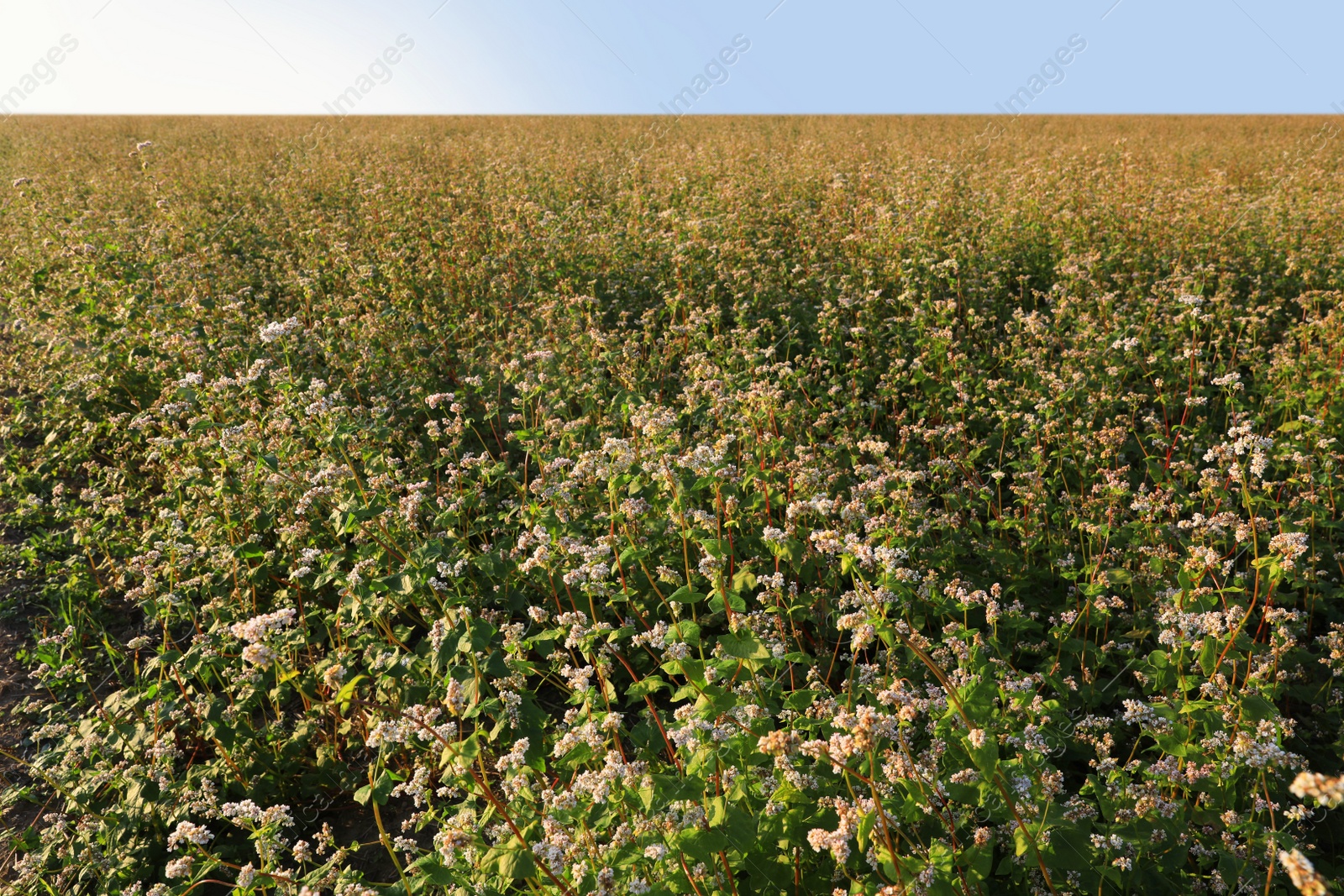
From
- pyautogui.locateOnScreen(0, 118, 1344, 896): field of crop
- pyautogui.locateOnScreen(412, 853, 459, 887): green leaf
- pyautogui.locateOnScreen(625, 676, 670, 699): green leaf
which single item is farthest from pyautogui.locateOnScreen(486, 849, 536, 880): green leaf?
pyautogui.locateOnScreen(625, 676, 670, 699): green leaf

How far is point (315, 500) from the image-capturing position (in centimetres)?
411

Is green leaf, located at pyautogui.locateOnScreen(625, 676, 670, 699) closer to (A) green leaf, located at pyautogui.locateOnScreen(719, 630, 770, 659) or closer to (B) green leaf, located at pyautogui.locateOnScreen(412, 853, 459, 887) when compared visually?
(A) green leaf, located at pyautogui.locateOnScreen(719, 630, 770, 659)

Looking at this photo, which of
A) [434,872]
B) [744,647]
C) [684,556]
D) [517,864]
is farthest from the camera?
Result: [684,556]

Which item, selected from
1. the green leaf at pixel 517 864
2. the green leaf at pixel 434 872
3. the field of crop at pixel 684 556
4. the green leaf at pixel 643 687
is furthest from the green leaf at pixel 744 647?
the green leaf at pixel 434 872

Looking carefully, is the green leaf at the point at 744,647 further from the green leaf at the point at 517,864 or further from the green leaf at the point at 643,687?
the green leaf at the point at 517,864

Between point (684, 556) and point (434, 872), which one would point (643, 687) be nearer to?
point (434, 872)

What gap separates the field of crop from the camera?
248cm

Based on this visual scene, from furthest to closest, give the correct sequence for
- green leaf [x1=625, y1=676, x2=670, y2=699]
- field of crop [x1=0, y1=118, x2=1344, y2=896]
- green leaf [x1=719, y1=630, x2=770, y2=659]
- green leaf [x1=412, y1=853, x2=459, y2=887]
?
green leaf [x1=625, y1=676, x2=670, y2=699] < green leaf [x1=719, y1=630, x2=770, y2=659] < field of crop [x1=0, y1=118, x2=1344, y2=896] < green leaf [x1=412, y1=853, x2=459, y2=887]

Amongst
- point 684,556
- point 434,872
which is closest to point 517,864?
point 434,872

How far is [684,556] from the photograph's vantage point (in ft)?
13.5

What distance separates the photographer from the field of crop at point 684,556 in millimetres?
2484

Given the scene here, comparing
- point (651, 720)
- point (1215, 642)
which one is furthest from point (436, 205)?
point (1215, 642)

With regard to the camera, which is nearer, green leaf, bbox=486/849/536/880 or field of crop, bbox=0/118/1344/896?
green leaf, bbox=486/849/536/880

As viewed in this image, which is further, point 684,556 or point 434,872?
point 684,556
